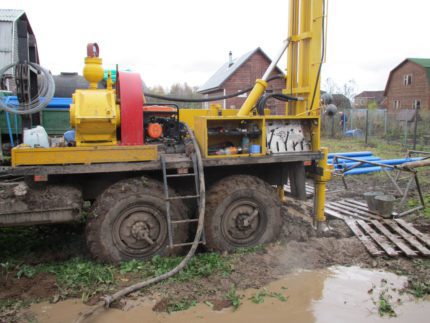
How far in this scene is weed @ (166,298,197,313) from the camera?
4.14 m

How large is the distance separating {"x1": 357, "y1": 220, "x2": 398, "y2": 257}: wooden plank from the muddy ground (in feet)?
0.38

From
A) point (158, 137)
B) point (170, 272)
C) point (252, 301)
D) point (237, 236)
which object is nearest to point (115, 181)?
point (158, 137)

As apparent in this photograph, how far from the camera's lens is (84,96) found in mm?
5113

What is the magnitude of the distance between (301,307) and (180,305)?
1315 mm

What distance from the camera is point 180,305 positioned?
419 centimetres

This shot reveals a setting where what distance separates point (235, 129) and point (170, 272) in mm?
2200

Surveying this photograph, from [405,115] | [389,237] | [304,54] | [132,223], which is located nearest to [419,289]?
[389,237]

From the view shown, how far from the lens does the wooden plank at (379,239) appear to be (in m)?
5.57

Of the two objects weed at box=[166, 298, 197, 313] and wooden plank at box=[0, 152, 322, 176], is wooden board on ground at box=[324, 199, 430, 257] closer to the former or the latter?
wooden plank at box=[0, 152, 322, 176]

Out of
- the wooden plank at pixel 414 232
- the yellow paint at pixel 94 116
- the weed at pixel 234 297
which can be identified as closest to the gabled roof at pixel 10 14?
the yellow paint at pixel 94 116

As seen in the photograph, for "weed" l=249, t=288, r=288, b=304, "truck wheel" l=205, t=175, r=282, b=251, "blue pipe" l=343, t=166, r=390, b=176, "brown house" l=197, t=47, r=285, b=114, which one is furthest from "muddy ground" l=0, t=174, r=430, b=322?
"brown house" l=197, t=47, r=285, b=114

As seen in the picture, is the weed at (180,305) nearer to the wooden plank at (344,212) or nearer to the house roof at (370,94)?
the wooden plank at (344,212)

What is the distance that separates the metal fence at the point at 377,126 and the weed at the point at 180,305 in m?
17.5

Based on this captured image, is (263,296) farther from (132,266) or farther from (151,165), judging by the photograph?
(151,165)
